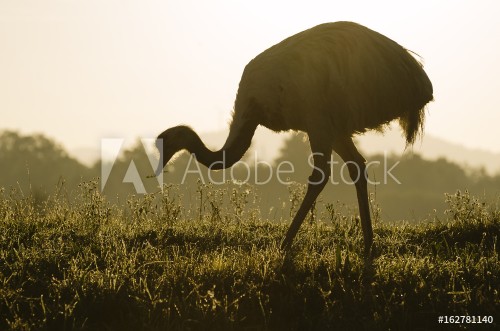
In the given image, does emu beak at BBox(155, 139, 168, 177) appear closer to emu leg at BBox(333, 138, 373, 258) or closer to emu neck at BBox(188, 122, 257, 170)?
emu neck at BBox(188, 122, 257, 170)

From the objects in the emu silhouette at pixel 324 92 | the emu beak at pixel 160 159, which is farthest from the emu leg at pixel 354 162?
the emu beak at pixel 160 159

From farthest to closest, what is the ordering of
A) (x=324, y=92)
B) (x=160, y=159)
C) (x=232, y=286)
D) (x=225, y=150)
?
1. (x=225, y=150)
2. (x=160, y=159)
3. (x=324, y=92)
4. (x=232, y=286)

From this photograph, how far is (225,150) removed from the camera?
7496mm

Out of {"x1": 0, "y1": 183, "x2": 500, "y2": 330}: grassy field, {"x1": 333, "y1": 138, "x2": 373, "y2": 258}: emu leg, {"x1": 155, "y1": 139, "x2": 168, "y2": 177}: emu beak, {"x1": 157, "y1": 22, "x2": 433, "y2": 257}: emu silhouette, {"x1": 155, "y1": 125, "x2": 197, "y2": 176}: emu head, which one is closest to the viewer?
{"x1": 0, "y1": 183, "x2": 500, "y2": 330}: grassy field

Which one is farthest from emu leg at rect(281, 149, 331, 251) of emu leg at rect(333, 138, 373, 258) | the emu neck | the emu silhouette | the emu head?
the emu head

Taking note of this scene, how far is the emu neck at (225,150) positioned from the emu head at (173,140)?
62mm

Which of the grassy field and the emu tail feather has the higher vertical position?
the emu tail feather

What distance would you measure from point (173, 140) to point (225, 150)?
1.63 ft

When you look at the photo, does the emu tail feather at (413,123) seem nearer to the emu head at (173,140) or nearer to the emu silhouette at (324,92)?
the emu silhouette at (324,92)

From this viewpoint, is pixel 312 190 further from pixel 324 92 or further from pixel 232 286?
pixel 232 286

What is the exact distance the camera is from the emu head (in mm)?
7438

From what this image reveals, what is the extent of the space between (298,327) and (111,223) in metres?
3.86

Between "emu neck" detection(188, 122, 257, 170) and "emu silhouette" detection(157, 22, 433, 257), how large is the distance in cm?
1

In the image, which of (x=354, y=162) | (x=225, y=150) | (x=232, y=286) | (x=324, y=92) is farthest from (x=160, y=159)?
(x=232, y=286)
